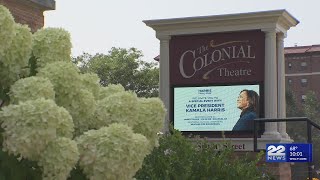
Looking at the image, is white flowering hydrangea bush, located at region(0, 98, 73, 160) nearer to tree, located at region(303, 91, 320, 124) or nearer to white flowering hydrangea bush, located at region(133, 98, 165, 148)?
white flowering hydrangea bush, located at region(133, 98, 165, 148)

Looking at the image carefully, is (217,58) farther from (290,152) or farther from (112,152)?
(112,152)

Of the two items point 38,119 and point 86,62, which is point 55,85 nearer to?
point 38,119

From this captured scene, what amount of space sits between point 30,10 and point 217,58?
1515 centimetres

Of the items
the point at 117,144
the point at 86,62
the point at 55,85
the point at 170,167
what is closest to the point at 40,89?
the point at 55,85

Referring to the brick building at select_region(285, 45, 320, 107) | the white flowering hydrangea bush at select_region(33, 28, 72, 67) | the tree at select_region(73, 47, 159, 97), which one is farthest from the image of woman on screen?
the brick building at select_region(285, 45, 320, 107)

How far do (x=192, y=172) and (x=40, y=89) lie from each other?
10.9 ft

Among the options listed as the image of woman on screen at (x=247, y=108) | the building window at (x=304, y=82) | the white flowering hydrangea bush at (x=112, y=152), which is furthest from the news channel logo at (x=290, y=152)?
the building window at (x=304, y=82)

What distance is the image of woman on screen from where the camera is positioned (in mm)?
22828

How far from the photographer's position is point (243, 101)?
2298 cm

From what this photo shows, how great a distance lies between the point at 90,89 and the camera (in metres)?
4.18

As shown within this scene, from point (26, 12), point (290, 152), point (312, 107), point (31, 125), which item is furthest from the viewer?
point (312, 107)

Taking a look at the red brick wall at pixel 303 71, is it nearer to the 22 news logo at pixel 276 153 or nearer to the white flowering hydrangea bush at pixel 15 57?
the 22 news logo at pixel 276 153

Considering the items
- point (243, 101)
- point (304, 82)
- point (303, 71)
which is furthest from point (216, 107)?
point (303, 71)

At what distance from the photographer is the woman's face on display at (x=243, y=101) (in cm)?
2291
